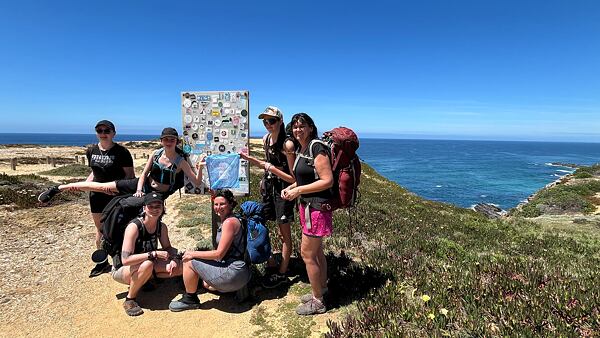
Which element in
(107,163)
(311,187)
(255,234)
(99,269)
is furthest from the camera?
(99,269)

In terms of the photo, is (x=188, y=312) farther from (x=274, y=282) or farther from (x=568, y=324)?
(x=568, y=324)

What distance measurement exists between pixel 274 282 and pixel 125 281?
2.29 meters

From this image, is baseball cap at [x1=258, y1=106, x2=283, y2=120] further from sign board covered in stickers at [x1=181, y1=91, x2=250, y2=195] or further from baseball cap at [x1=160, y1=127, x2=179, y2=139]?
baseball cap at [x1=160, y1=127, x2=179, y2=139]

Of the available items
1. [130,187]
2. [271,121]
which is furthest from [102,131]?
[271,121]

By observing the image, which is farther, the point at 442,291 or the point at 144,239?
the point at 144,239

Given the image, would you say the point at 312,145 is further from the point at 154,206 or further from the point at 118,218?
the point at 118,218

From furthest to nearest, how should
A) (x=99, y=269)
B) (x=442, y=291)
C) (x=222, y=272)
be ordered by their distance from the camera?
1. (x=99, y=269)
2. (x=222, y=272)
3. (x=442, y=291)

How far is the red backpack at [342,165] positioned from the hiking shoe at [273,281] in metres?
2.07

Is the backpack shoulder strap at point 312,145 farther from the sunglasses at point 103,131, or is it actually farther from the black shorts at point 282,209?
the sunglasses at point 103,131

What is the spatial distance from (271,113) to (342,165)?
131 centimetres

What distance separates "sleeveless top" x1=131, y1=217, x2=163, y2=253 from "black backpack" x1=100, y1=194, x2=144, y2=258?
300mm

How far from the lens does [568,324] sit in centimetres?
389

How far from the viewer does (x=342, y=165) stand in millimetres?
4223

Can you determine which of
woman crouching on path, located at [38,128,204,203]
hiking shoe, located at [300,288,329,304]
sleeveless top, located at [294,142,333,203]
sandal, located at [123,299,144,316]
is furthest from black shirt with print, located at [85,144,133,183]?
hiking shoe, located at [300,288,329,304]
